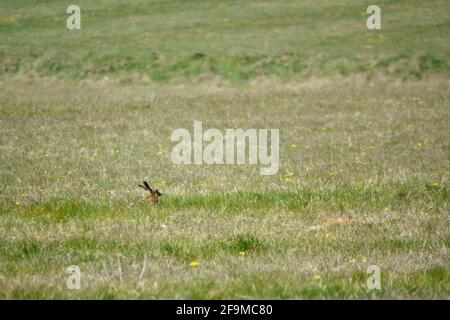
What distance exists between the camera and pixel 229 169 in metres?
13.8

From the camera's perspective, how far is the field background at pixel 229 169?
687 cm

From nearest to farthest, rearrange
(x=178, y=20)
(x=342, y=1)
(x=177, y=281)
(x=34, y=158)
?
1. (x=177, y=281)
2. (x=34, y=158)
3. (x=178, y=20)
4. (x=342, y=1)

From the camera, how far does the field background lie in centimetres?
687

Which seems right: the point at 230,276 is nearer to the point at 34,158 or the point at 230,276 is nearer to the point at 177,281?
the point at 177,281

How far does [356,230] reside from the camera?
873cm

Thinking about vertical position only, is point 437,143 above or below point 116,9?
below

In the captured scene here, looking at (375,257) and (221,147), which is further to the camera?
(221,147)

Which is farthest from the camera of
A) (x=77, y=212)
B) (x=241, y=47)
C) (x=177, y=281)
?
(x=241, y=47)

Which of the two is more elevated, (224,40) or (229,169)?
(224,40)

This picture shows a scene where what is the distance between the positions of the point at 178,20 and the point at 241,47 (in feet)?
35.2

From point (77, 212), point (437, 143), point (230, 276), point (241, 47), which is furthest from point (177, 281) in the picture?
point (241, 47)

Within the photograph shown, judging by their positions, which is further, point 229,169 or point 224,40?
point 224,40

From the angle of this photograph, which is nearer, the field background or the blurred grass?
the field background

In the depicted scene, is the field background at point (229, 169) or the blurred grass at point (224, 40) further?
the blurred grass at point (224, 40)
